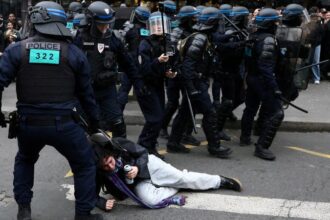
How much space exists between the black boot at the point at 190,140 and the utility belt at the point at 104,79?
1880 mm

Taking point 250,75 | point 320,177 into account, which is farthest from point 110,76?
point 320,177

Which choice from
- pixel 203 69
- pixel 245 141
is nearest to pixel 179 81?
pixel 203 69

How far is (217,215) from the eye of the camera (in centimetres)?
440

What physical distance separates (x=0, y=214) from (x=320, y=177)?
3.17 meters

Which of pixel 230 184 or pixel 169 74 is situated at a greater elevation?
pixel 169 74

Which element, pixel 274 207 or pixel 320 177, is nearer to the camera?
pixel 274 207

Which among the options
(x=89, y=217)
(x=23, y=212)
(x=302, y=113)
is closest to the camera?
(x=89, y=217)

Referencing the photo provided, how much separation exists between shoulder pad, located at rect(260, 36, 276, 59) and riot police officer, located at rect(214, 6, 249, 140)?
0.73 m

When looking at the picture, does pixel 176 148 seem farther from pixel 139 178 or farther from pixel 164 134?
pixel 139 178

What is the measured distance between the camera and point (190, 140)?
6.87 meters

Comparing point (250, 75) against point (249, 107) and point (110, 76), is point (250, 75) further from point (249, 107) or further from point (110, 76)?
point (110, 76)

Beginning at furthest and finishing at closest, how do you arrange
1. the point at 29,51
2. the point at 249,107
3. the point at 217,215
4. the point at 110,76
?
the point at 249,107 → the point at 110,76 → the point at 217,215 → the point at 29,51

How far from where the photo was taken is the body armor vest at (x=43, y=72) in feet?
12.1

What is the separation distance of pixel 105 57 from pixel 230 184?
174 cm
